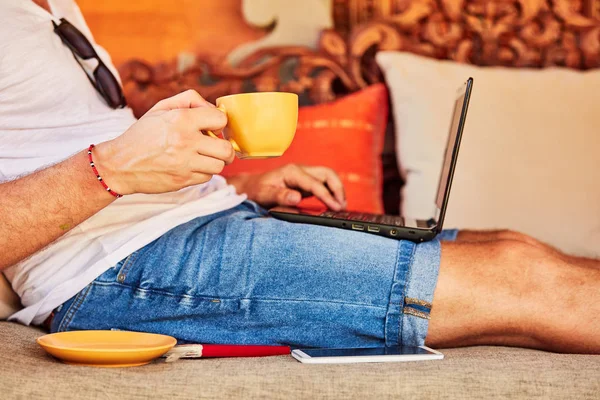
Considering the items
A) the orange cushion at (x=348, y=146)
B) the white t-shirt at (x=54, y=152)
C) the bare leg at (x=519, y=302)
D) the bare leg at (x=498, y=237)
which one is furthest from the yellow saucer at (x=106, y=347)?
the orange cushion at (x=348, y=146)

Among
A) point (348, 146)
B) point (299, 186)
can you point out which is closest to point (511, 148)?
point (348, 146)

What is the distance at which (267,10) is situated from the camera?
6.67 ft

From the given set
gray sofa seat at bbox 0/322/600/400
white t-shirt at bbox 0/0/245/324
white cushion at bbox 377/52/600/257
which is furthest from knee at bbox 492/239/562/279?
white cushion at bbox 377/52/600/257

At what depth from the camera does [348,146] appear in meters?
1.73

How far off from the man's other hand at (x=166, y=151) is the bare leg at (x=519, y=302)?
381 millimetres

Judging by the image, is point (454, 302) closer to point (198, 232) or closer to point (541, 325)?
point (541, 325)

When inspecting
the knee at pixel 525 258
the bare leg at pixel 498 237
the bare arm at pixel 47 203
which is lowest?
the bare leg at pixel 498 237

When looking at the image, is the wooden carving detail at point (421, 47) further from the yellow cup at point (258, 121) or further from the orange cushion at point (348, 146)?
the yellow cup at point (258, 121)

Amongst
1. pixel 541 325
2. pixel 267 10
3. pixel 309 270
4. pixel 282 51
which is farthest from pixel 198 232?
pixel 267 10

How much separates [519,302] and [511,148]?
753mm

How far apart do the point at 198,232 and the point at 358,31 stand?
3.40 ft

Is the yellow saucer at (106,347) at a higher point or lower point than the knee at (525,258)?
lower

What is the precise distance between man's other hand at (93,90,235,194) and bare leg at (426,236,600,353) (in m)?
0.38

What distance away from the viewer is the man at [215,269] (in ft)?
2.97
